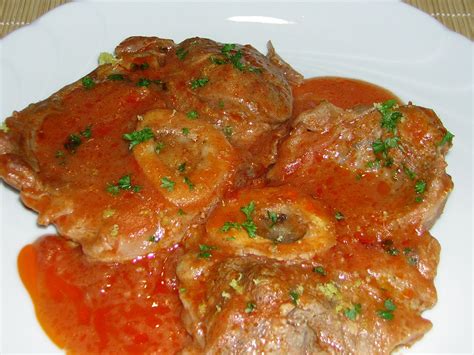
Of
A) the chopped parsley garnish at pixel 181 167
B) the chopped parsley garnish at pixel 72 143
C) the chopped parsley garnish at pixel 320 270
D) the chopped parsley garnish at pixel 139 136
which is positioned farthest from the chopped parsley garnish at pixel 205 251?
the chopped parsley garnish at pixel 72 143

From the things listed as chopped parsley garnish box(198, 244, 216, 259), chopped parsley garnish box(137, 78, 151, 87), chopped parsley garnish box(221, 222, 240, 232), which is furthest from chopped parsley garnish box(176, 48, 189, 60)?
chopped parsley garnish box(198, 244, 216, 259)

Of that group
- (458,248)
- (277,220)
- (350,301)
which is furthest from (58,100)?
(458,248)

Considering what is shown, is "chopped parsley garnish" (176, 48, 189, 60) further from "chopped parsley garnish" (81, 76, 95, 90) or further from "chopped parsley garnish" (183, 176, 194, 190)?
"chopped parsley garnish" (183, 176, 194, 190)

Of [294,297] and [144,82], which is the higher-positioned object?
[144,82]

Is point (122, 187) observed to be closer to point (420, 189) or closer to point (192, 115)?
point (192, 115)

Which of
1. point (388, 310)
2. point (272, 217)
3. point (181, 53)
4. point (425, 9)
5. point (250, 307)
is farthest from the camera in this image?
point (425, 9)

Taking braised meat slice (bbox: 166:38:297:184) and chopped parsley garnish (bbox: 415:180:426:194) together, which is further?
braised meat slice (bbox: 166:38:297:184)

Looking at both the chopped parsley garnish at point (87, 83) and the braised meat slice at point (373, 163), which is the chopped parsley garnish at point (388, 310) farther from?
the chopped parsley garnish at point (87, 83)

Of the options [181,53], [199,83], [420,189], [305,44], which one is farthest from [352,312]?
[305,44]

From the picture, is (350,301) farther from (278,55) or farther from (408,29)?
(408,29)
